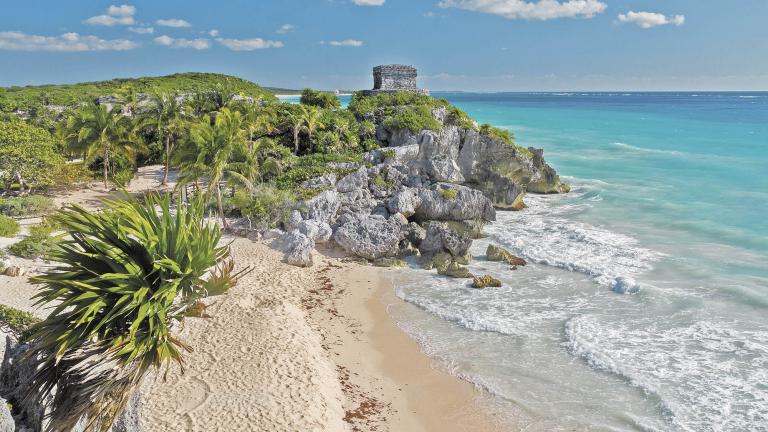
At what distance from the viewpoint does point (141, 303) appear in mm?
6520

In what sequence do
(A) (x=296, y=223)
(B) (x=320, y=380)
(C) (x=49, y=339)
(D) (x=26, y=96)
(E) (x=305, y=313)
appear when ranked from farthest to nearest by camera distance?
(D) (x=26, y=96)
(A) (x=296, y=223)
(E) (x=305, y=313)
(B) (x=320, y=380)
(C) (x=49, y=339)

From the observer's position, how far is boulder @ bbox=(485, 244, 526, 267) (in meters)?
20.0

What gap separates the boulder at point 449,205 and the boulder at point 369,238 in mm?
3658

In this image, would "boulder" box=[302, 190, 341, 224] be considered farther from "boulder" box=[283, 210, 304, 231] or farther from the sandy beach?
the sandy beach

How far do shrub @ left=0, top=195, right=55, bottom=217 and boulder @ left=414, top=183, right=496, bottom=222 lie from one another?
1570 centimetres

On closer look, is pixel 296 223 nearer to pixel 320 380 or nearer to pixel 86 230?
pixel 320 380

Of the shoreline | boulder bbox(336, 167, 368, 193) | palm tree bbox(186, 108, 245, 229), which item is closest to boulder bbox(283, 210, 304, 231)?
palm tree bbox(186, 108, 245, 229)

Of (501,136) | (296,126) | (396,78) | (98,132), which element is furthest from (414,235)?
(396,78)

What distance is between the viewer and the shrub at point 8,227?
1786 centimetres

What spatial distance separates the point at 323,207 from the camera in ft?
74.5

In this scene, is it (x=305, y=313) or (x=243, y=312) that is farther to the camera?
(x=305, y=313)

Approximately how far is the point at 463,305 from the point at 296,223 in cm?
817

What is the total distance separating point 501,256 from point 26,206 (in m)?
19.2

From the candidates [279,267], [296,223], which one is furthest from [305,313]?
[296,223]
